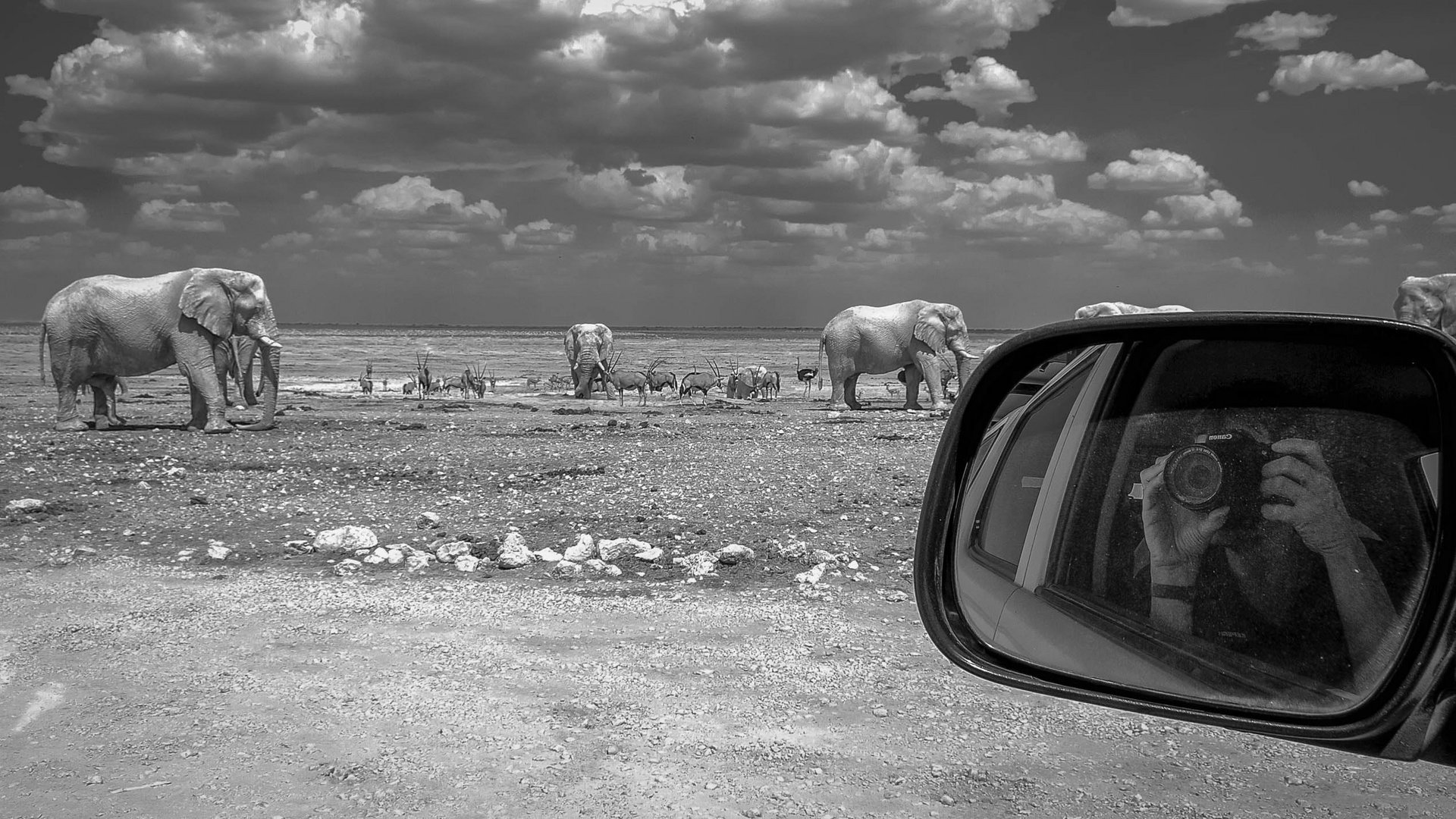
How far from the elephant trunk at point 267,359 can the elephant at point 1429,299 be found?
18.0 meters

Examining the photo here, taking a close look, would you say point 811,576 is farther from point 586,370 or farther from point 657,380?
point 657,380

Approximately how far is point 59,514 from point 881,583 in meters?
6.59

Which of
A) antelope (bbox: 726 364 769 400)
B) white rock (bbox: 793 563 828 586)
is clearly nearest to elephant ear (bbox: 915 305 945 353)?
antelope (bbox: 726 364 769 400)

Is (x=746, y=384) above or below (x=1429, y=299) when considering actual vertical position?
below

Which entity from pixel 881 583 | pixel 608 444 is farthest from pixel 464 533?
pixel 608 444

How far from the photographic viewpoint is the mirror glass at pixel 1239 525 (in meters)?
1.47

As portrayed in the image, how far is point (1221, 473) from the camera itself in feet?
5.39

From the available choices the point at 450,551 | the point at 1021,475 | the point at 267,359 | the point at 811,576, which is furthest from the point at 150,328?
the point at 1021,475

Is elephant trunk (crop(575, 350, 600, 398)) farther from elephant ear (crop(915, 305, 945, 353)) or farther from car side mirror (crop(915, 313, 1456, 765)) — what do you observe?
car side mirror (crop(915, 313, 1456, 765))

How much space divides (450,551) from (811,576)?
243 cm

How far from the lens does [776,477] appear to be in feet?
32.9

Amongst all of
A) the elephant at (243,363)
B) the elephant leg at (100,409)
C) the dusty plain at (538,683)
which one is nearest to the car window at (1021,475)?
the dusty plain at (538,683)

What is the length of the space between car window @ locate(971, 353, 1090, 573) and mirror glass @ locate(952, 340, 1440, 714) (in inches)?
3.0

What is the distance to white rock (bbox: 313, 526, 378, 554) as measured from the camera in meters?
7.48
